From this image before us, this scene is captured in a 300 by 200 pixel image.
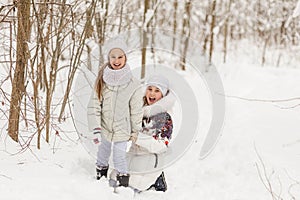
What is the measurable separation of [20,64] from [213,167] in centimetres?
240

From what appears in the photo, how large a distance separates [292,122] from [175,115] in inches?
69.4

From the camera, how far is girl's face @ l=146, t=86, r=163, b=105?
4.23 metres

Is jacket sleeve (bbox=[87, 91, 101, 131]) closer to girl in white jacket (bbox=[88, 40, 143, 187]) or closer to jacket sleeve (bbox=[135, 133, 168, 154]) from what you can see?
girl in white jacket (bbox=[88, 40, 143, 187])

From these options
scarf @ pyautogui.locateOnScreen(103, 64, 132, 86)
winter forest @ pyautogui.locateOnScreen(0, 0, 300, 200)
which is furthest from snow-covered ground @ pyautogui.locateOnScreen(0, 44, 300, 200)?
scarf @ pyautogui.locateOnScreen(103, 64, 132, 86)

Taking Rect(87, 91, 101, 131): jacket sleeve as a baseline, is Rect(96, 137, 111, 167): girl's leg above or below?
below

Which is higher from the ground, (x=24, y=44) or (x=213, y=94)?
(x=24, y=44)

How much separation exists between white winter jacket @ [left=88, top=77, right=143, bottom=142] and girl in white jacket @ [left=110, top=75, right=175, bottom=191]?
0.18 meters

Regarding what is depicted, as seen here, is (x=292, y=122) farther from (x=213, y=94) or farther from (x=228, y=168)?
(x=213, y=94)

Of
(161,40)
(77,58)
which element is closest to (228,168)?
(77,58)

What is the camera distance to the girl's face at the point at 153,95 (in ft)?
13.9

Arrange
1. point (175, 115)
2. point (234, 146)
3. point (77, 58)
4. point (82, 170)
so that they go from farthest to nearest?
point (175, 115) < point (234, 146) < point (77, 58) < point (82, 170)

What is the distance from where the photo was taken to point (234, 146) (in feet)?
17.8

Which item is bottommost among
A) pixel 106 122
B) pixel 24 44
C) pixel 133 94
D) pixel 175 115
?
pixel 175 115

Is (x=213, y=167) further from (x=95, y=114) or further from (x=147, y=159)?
(x=95, y=114)
